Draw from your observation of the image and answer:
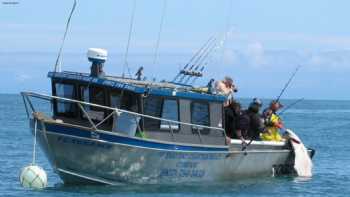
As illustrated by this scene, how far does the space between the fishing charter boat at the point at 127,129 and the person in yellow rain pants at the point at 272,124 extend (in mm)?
2310

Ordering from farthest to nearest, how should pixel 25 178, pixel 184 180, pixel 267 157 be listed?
pixel 267 157, pixel 184 180, pixel 25 178

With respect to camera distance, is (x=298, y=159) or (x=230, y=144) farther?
(x=298, y=159)

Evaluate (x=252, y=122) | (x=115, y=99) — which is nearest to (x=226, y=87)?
(x=252, y=122)

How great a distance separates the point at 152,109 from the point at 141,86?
61 cm

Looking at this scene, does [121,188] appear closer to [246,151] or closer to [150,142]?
[150,142]

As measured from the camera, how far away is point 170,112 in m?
22.6

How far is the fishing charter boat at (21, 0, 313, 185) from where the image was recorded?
21.3 m

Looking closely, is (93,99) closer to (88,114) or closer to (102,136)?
(88,114)

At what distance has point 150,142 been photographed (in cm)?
2167

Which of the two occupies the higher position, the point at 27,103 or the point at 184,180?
the point at 27,103

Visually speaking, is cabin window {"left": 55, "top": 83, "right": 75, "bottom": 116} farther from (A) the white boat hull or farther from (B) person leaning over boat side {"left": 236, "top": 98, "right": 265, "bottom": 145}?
(B) person leaning over boat side {"left": 236, "top": 98, "right": 265, "bottom": 145}

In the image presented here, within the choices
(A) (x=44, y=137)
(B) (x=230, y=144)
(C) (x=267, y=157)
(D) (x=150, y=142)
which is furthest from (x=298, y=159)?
(A) (x=44, y=137)

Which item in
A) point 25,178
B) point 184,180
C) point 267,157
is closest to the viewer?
point 25,178

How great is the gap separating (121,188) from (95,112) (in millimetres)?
1842
